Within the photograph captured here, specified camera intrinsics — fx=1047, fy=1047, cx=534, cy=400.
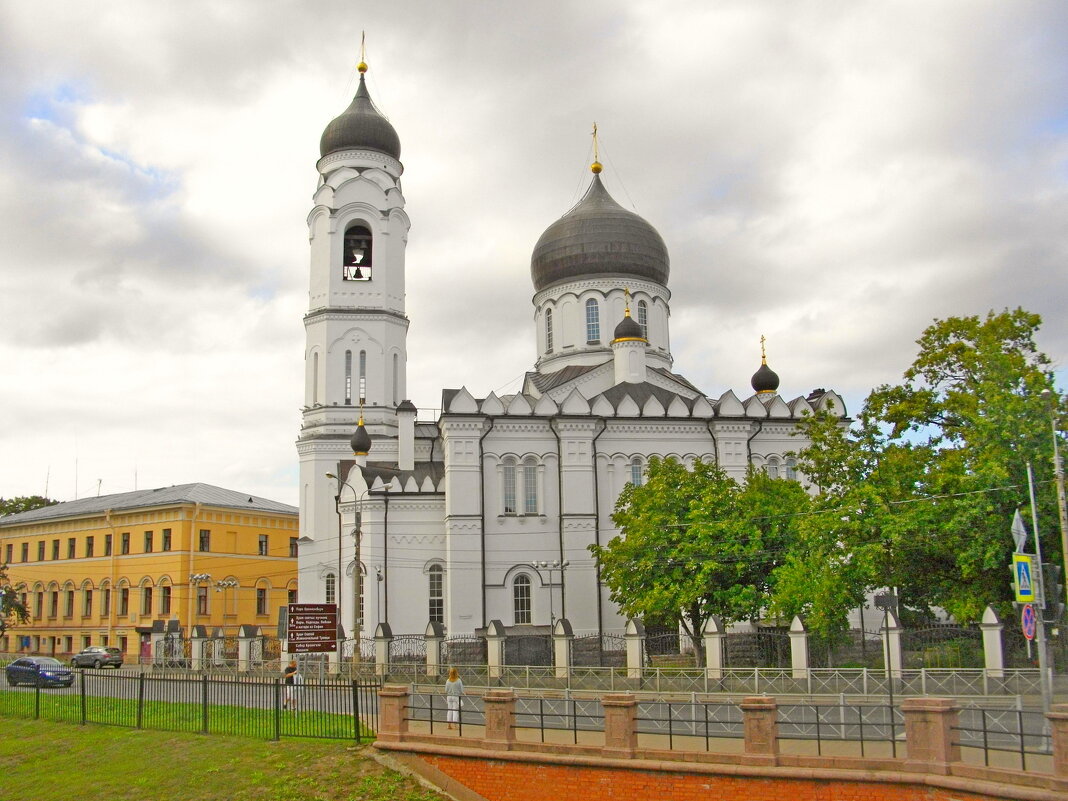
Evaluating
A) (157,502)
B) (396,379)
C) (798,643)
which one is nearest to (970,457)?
(798,643)

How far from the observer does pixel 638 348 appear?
42406mm

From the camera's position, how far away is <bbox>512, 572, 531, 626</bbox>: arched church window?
37500 mm

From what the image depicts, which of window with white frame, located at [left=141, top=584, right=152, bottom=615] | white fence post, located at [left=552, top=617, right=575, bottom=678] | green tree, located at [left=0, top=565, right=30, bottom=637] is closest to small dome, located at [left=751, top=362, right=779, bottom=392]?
white fence post, located at [left=552, top=617, right=575, bottom=678]

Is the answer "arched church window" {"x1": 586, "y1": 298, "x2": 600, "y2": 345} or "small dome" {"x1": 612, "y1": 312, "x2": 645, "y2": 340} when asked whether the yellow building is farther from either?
"small dome" {"x1": 612, "y1": 312, "x2": 645, "y2": 340}

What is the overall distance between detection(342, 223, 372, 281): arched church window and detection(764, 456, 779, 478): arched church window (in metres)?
18.5

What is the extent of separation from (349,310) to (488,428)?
9623 millimetres

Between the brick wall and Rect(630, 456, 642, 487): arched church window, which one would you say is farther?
Rect(630, 456, 642, 487): arched church window

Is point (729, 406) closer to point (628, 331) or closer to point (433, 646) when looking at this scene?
point (628, 331)

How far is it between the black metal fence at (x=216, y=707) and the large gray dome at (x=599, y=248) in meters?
27.7

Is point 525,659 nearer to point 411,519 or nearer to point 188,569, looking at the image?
point 411,519

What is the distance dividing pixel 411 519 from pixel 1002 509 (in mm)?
20460

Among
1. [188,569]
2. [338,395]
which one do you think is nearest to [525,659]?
[338,395]

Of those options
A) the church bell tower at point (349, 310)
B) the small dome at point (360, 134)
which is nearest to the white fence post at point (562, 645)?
the church bell tower at point (349, 310)

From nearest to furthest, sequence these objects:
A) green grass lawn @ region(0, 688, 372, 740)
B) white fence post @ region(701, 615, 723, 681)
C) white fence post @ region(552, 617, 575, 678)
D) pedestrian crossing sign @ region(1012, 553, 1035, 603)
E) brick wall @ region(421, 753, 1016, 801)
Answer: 1. brick wall @ region(421, 753, 1016, 801)
2. pedestrian crossing sign @ region(1012, 553, 1035, 603)
3. green grass lawn @ region(0, 688, 372, 740)
4. white fence post @ region(701, 615, 723, 681)
5. white fence post @ region(552, 617, 575, 678)
